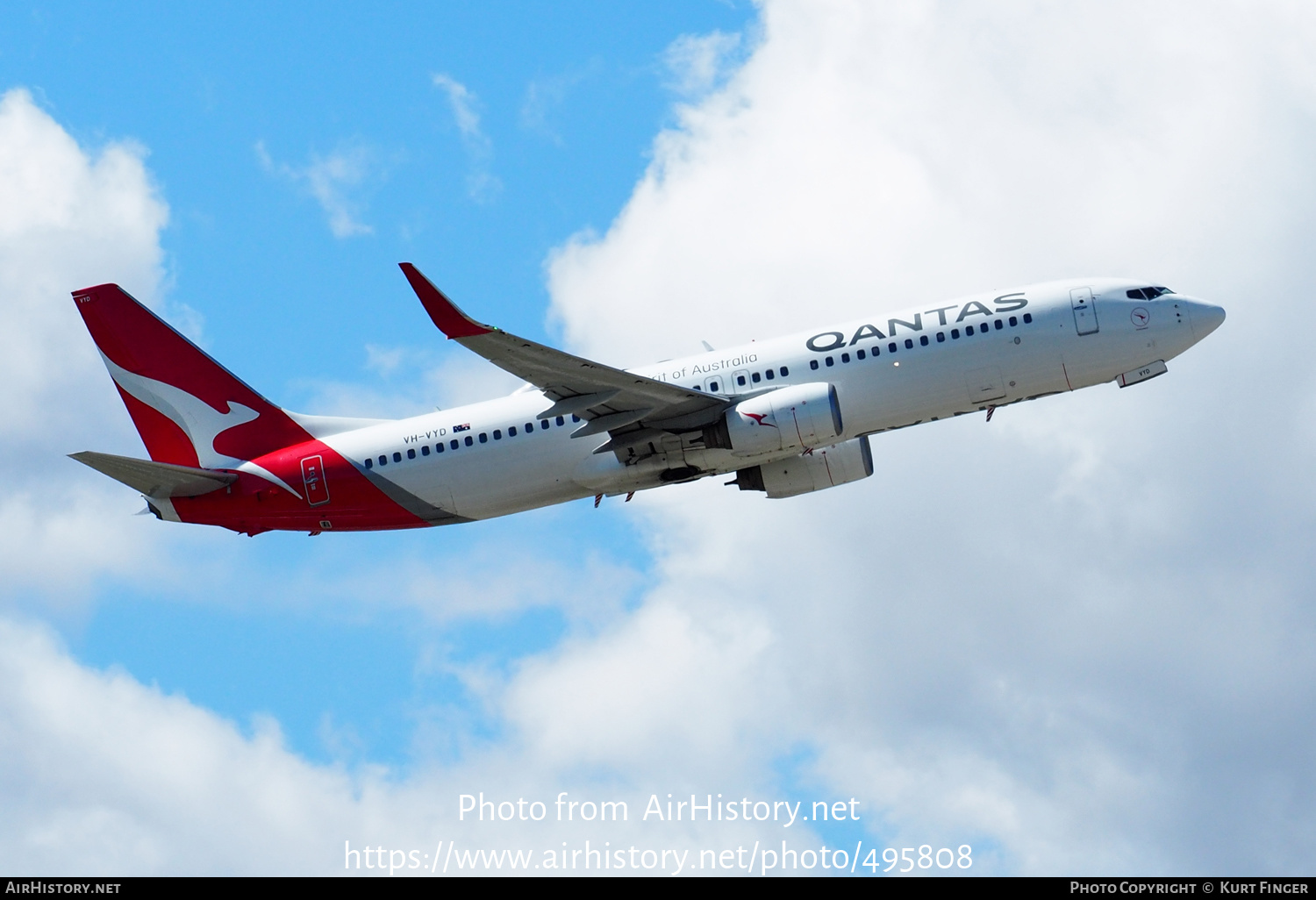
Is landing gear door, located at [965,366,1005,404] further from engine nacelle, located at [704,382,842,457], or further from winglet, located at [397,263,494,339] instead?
winglet, located at [397,263,494,339]

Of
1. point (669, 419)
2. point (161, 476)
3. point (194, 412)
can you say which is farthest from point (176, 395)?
point (669, 419)

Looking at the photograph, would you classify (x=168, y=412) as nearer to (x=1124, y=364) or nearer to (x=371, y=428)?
(x=371, y=428)

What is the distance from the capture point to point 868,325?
4878cm

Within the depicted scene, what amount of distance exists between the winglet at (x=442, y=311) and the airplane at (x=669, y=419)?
0.09m

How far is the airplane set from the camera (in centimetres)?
4756

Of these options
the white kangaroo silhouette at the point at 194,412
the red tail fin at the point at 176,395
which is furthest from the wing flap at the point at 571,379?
the white kangaroo silhouette at the point at 194,412

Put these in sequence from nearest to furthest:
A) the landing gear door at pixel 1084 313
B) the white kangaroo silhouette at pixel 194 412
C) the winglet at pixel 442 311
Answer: the winglet at pixel 442 311 < the landing gear door at pixel 1084 313 < the white kangaroo silhouette at pixel 194 412

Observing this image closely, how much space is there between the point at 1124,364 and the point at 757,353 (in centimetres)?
1184

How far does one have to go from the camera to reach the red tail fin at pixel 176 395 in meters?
54.3

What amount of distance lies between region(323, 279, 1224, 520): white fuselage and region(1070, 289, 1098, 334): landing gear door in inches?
1.6

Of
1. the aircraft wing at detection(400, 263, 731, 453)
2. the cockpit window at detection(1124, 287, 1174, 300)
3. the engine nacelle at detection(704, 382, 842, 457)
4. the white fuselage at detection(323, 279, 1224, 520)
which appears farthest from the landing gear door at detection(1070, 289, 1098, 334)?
the aircraft wing at detection(400, 263, 731, 453)

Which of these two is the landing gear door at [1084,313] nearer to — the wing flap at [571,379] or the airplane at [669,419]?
the airplane at [669,419]
